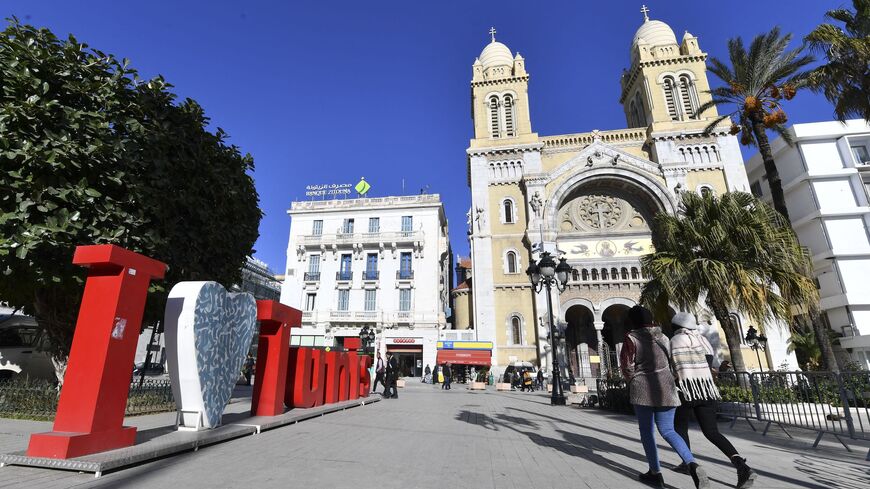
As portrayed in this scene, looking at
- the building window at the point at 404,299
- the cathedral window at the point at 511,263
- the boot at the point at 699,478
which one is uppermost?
the cathedral window at the point at 511,263

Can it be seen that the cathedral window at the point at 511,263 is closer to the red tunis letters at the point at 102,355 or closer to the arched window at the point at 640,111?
the arched window at the point at 640,111

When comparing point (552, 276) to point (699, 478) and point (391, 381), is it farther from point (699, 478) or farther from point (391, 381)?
point (699, 478)

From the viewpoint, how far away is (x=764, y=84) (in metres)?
13.2

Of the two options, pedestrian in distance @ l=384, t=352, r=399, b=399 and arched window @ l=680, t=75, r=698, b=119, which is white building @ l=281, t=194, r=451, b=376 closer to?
pedestrian in distance @ l=384, t=352, r=399, b=399

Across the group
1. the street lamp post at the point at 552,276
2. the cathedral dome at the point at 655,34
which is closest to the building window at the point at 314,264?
the street lamp post at the point at 552,276

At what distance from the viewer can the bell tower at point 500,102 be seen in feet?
105

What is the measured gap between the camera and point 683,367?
13.9ft

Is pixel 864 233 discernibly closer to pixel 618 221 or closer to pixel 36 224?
pixel 618 221

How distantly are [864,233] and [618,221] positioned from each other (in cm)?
1549

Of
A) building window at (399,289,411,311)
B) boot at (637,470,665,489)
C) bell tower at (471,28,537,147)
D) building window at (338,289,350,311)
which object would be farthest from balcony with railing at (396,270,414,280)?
boot at (637,470,665,489)

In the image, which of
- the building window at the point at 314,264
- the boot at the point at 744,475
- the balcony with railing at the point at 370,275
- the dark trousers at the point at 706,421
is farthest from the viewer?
the building window at the point at 314,264

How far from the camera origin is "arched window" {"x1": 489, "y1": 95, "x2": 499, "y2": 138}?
108ft

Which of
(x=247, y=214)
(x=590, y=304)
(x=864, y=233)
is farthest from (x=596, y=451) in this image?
(x=864, y=233)

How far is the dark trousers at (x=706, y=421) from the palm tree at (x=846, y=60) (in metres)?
10.8
